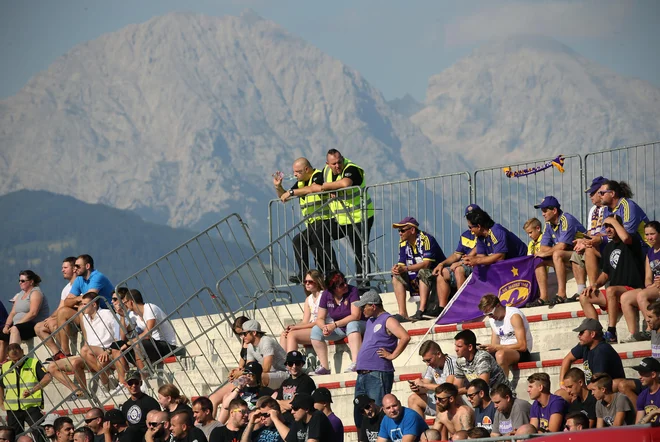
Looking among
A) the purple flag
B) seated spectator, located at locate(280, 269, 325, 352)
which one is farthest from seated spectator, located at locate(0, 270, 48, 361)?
the purple flag

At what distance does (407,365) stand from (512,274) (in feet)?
5.91

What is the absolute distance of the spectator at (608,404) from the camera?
33.5 ft

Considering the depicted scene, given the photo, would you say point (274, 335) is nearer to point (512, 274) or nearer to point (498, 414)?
point (512, 274)

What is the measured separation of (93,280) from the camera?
53.7ft

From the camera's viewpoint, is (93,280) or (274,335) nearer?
(274,335)

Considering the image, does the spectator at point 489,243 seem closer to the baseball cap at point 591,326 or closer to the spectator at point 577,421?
the baseball cap at point 591,326

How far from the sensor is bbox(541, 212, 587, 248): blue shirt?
1351 cm

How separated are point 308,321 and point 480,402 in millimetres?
3665

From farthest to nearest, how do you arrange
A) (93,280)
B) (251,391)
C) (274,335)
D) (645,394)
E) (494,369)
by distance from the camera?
(93,280) → (274,335) → (251,391) → (494,369) → (645,394)

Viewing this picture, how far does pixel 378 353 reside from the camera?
40.7ft

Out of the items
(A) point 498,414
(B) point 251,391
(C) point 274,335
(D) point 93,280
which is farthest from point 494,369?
(D) point 93,280

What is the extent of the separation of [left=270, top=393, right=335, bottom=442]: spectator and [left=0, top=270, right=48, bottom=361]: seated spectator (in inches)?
266

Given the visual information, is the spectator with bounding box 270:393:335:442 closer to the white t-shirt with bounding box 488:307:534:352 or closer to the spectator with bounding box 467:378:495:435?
the spectator with bounding box 467:378:495:435

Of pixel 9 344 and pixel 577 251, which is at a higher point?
pixel 577 251
